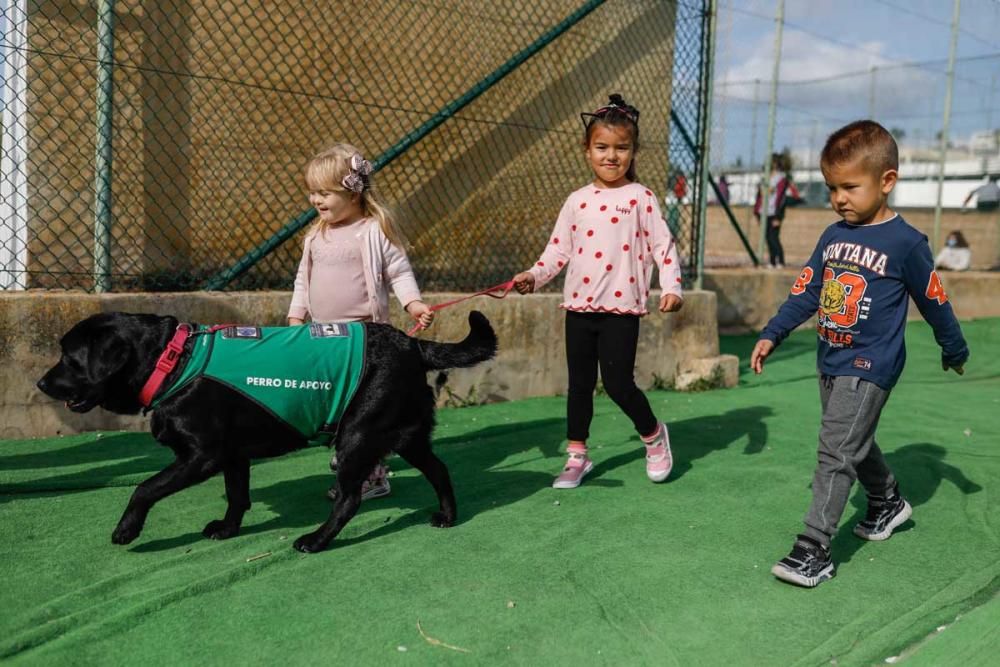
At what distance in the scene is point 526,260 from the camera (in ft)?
23.8

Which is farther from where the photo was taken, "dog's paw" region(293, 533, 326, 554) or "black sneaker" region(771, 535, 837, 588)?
"dog's paw" region(293, 533, 326, 554)

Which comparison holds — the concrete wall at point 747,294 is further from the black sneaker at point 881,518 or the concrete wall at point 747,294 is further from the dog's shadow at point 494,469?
the black sneaker at point 881,518

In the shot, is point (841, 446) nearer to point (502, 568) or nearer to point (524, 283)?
point (502, 568)

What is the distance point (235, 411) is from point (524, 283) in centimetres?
156

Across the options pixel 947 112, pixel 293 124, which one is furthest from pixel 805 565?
pixel 947 112

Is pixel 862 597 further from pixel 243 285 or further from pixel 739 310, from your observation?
pixel 739 310

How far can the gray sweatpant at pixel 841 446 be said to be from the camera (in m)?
3.25

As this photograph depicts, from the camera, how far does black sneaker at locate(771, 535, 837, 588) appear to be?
3.15 metres

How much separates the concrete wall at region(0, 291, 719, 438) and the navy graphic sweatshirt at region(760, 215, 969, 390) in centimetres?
300

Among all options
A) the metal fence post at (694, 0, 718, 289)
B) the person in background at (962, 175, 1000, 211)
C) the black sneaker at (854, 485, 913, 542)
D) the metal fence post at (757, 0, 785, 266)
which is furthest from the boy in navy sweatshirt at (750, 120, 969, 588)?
the person in background at (962, 175, 1000, 211)

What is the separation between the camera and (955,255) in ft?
44.3

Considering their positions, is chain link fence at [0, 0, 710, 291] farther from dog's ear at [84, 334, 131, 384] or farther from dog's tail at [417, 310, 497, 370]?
dog's tail at [417, 310, 497, 370]

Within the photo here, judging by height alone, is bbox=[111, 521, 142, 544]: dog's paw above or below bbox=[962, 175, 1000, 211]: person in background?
below

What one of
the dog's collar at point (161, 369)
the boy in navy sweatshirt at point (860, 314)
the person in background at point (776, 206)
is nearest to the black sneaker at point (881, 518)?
the boy in navy sweatshirt at point (860, 314)
